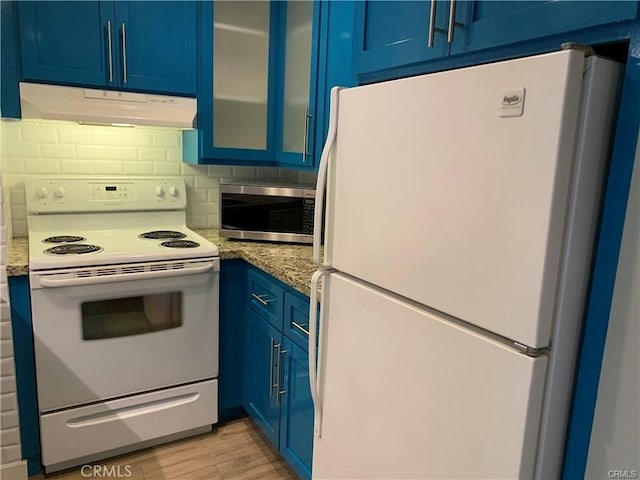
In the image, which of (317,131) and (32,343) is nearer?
(32,343)

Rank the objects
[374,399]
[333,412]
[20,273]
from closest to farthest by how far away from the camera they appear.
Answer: [374,399]
[333,412]
[20,273]

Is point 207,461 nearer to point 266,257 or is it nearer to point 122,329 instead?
point 122,329

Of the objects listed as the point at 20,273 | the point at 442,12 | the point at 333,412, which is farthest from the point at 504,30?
the point at 20,273

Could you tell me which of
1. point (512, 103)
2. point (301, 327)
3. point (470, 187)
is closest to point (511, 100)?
point (512, 103)

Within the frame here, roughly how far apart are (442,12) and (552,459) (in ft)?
3.53

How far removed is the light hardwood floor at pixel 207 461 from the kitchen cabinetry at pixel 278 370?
149 mm

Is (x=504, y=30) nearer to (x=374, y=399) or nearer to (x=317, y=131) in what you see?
(x=374, y=399)

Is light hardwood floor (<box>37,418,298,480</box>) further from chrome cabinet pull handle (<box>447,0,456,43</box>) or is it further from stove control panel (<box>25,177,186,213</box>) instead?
chrome cabinet pull handle (<box>447,0,456,43</box>)

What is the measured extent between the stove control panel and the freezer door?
147 centimetres

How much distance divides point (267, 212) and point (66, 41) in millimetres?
1145

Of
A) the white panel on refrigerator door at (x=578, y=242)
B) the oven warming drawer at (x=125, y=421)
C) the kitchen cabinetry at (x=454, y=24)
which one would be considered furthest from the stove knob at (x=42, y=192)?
the white panel on refrigerator door at (x=578, y=242)

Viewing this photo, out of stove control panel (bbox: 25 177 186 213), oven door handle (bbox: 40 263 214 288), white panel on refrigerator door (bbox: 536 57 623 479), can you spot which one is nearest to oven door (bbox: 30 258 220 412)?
oven door handle (bbox: 40 263 214 288)

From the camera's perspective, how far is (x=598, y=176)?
919 millimetres

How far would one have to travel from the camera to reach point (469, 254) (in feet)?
3.28
